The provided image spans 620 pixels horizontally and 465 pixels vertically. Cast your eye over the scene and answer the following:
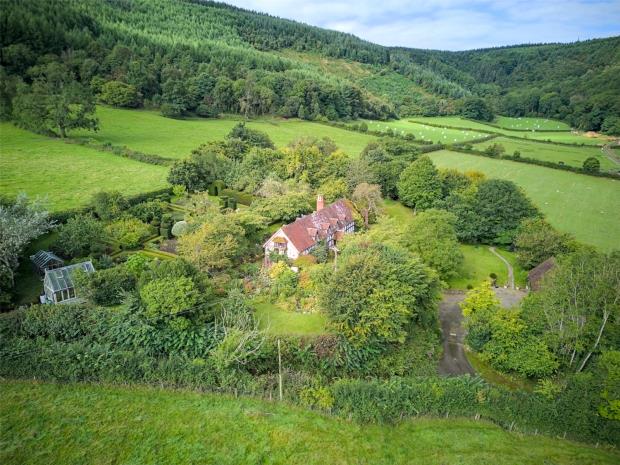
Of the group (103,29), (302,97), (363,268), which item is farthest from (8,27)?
(363,268)

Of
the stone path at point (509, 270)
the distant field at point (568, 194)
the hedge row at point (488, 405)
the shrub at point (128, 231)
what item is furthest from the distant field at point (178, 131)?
the hedge row at point (488, 405)

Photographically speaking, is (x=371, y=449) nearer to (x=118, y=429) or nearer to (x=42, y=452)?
(x=118, y=429)

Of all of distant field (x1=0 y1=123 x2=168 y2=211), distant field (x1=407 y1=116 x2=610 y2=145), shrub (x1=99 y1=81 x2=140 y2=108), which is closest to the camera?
distant field (x1=0 y1=123 x2=168 y2=211)

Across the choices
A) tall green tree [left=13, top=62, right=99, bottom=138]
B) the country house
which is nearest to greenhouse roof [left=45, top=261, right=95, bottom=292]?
the country house

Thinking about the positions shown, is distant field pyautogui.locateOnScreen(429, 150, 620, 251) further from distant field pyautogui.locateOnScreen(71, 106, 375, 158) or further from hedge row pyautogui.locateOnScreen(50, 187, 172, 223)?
hedge row pyautogui.locateOnScreen(50, 187, 172, 223)

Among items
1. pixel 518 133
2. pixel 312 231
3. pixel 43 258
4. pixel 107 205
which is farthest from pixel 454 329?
pixel 518 133

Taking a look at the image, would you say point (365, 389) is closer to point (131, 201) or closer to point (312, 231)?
point (312, 231)
